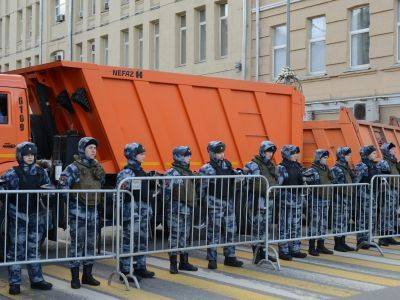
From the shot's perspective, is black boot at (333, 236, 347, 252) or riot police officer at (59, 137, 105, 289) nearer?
riot police officer at (59, 137, 105, 289)

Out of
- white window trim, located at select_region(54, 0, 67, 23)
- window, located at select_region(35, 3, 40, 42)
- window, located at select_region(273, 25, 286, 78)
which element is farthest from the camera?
window, located at select_region(35, 3, 40, 42)

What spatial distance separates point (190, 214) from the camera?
328 inches

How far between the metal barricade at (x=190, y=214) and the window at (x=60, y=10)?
89.7 feet

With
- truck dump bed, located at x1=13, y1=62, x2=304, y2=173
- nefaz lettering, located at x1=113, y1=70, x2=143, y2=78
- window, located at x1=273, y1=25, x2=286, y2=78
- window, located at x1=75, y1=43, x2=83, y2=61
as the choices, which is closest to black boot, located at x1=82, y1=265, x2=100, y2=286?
truck dump bed, located at x1=13, y1=62, x2=304, y2=173

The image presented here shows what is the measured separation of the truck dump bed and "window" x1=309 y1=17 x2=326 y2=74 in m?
9.38

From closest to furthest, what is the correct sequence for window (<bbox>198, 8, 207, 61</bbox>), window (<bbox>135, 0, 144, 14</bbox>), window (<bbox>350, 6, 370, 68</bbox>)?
window (<bbox>350, 6, 370, 68</bbox>), window (<bbox>198, 8, 207, 61</bbox>), window (<bbox>135, 0, 144, 14</bbox>)

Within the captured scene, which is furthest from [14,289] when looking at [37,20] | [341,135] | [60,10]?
[37,20]

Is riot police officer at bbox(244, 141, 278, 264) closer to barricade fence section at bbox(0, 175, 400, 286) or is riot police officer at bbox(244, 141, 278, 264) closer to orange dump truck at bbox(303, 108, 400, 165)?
barricade fence section at bbox(0, 175, 400, 286)

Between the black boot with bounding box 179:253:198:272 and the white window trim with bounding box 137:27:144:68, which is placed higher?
the white window trim with bounding box 137:27:144:68

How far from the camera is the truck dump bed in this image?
32.6 feet

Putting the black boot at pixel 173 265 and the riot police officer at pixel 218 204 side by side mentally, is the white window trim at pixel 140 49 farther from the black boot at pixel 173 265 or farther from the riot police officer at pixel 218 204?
the black boot at pixel 173 265

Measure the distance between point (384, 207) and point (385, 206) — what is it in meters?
0.02

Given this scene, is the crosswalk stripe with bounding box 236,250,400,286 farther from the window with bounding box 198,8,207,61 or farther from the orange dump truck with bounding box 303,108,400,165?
the window with bounding box 198,8,207,61

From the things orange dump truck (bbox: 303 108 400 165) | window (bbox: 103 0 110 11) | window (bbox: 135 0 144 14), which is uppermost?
window (bbox: 103 0 110 11)
